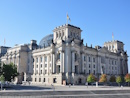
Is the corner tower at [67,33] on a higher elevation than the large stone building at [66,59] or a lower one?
higher

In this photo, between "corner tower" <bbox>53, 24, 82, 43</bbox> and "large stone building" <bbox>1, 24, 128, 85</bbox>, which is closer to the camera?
"large stone building" <bbox>1, 24, 128, 85</bbox>

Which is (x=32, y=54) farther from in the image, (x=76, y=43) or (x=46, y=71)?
(x=76, y=43)

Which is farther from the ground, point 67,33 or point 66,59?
point 67,33

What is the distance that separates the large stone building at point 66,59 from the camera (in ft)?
260

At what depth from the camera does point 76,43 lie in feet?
270

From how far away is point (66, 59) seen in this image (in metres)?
79.4

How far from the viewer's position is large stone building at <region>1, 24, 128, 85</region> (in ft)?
260

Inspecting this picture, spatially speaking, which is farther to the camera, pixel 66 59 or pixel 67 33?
pixel 67 33

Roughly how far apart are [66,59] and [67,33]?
40.0 ft

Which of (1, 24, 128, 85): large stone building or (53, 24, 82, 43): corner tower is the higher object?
(53, 24, 82, 43): corner tower

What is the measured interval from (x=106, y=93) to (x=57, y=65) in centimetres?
4152

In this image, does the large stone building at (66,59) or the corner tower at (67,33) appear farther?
the corner tower at (67,33)

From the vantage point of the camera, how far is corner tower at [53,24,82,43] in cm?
8168

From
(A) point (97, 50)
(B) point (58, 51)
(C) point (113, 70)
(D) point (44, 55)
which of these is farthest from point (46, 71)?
(C) point (113, 70)
